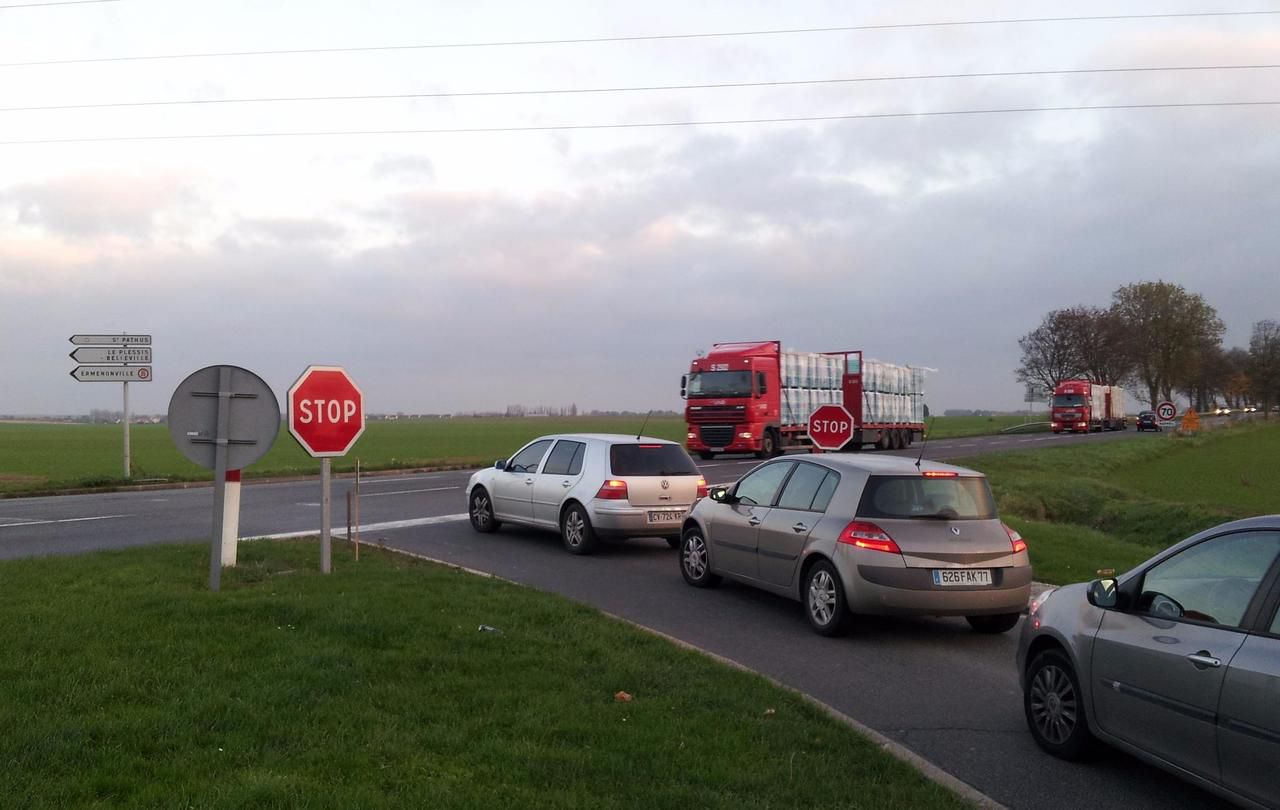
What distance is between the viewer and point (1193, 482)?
1247 inches

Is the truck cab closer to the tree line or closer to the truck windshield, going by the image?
the truck windshield

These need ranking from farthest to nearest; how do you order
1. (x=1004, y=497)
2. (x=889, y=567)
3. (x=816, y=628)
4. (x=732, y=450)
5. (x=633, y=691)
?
(x=732, y=450) < (x=1004, y=497) < (x=816, y=628) < (x=889, y=567) < (x=633, y=691)

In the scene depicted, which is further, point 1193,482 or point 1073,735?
point 1193,482

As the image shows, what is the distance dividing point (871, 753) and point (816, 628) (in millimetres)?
3623

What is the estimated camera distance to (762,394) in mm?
34844

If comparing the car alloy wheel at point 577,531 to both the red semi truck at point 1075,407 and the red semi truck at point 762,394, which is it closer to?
the red semi truck at point 762,394

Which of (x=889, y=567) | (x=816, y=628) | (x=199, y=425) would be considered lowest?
(x=816, y=628)

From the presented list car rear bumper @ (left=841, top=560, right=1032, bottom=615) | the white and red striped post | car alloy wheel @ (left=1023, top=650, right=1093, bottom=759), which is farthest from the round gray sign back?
car alloy wheel @ (left=1023, top=650, right=1093, bottom=759)

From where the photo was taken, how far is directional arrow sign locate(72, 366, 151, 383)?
25.8m

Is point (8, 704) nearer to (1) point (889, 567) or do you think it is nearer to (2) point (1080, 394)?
(1) point (889, 567)

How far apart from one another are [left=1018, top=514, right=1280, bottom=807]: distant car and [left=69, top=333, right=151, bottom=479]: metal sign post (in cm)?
2482

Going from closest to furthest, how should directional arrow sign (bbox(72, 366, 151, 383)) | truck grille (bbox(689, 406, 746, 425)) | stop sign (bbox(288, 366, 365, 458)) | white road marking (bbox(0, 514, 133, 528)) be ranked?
stop sign (bbox(288, 366, 365, 458))
white road marking (bbox(0, 514, 133, 528))
directional arrow sign (bbox(72, 366, 151, 383))
truck grille (bbox(689, 406, 746, 425))

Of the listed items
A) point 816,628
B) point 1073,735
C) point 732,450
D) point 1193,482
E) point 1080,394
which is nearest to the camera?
point 1073,735

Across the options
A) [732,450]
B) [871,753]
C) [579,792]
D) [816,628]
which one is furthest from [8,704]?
[732,450]
